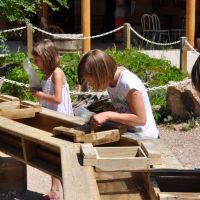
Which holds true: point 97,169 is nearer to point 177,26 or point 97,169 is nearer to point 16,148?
point 16,148

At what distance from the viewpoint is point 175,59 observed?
1158cm

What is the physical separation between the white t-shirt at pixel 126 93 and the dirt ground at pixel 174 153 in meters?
1.70

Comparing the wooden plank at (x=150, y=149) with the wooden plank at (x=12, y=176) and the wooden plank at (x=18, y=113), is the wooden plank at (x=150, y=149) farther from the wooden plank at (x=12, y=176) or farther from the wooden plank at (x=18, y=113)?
the wooden plank at (x=12, y=176)

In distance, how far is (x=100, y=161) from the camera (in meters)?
2.59

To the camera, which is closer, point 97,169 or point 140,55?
point 97,169

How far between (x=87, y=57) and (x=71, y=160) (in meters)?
0.71

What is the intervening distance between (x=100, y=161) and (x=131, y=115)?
70cm

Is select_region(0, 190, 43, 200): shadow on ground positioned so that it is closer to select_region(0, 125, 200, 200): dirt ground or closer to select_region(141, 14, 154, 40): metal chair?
select_region(0, 125, 200, 200): dirt ground

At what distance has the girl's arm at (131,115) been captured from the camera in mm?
3221

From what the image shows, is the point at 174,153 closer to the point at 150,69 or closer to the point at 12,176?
the point at 12,176

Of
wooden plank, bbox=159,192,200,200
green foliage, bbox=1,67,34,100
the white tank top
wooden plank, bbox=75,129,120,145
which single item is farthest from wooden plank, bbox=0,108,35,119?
green foliage, bbox=1,67,34,100

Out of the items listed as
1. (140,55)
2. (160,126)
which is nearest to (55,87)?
(160,126)

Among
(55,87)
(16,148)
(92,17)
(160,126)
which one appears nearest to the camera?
(16,148)

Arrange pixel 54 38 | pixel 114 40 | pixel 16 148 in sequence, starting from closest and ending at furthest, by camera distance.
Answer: pixel 16 148 → pixel 54 38 → pixel 114 40
